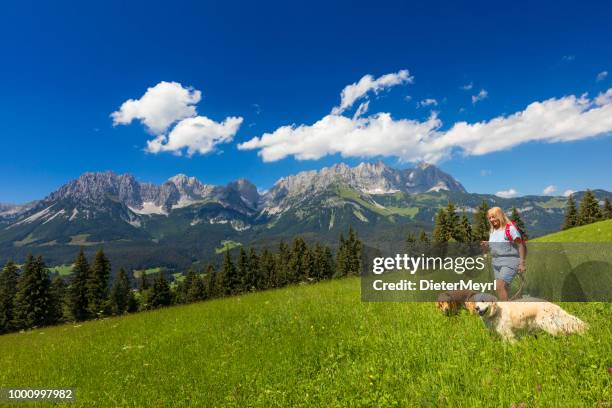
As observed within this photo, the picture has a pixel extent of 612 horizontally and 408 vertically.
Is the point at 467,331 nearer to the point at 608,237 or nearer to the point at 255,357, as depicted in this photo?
the point at 255,357

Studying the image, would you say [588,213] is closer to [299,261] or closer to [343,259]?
[343,259]

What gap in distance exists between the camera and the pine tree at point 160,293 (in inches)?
2485

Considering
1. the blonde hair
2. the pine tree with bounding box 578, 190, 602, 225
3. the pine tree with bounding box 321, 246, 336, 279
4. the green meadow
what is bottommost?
the pine tree with bounding box 321, 246, 336, 279

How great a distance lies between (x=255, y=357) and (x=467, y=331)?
192 inches

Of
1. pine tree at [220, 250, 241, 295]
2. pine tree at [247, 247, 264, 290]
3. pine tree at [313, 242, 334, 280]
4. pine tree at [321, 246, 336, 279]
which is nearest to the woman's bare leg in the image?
pine tree at [220, 250, 241, 295]

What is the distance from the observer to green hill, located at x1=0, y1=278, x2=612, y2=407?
16.9ft

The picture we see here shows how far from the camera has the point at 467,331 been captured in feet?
23.8

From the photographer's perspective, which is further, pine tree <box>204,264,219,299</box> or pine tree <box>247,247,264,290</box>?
pine tree <box>204,264,219,299</box>

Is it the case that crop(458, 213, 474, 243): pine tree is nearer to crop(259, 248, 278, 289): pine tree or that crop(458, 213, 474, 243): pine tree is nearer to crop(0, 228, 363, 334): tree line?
crop(0, 228, 363, 334): tree line

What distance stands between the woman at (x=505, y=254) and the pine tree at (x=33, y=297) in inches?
2154

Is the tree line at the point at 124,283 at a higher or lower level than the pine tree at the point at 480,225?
lower

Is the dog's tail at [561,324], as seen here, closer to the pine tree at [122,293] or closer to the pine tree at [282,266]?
the pine tree at [282,266]

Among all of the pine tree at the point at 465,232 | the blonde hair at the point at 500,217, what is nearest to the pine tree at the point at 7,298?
the blonde hair at the point at 500,217

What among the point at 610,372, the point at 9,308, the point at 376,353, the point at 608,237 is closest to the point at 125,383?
the point at 376,353
